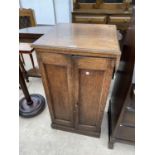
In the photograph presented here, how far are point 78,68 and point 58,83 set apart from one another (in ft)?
0.84

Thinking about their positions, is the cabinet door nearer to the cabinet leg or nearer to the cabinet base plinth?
the cabinet base plinth

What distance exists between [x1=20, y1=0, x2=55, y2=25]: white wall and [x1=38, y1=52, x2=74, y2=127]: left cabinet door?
308 centimetres

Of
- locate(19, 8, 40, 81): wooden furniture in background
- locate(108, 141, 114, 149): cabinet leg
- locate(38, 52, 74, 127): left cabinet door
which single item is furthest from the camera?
locate(19, 8, 40, 81): wooden furniture in background

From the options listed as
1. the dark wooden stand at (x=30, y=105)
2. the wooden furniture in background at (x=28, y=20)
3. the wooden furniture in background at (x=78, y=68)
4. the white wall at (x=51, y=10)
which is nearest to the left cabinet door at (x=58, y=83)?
the wooden furniture in background at (x=78, y=68)

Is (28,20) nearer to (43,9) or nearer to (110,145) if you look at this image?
(43,9)

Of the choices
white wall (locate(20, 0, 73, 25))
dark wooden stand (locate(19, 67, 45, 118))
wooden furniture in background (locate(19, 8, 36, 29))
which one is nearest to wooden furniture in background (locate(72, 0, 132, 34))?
wooden furniture in background (locate(19, 8, 36, 29))

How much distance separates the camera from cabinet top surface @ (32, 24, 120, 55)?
904 millimetres

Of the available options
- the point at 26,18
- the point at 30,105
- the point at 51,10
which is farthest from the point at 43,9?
the point at 30,105

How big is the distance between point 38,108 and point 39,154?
579mm

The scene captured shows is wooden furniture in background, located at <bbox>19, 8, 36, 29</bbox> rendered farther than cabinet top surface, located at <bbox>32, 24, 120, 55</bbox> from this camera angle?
Yes

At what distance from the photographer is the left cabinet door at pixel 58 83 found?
1019 millimetres

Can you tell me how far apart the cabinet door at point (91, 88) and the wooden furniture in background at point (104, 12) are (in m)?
1.69

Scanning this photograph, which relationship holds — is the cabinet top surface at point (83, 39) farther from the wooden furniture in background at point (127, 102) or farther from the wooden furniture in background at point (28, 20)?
the wooden furniture in background at point (28, 20)

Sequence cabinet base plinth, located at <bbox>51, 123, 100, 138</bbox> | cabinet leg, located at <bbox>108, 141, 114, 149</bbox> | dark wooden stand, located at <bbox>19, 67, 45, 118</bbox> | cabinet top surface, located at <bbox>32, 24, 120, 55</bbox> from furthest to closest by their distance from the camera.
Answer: dark wooden stand, located at <bbox>19, 67, 45, 118</bbox>
cabinet base plinth, located at <bbox>51, 123, 100, 138</bbox>
cabinet leg, located at <bbox>108, 141, 114, 149</bbox>
cabinet top surface, located at <bbox>32, 24, 120, 55</bbox>
